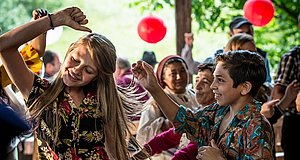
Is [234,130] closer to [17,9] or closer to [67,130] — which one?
[67,130]

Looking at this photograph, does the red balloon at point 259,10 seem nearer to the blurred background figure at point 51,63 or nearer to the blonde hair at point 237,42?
the blonde hair at point 237,42

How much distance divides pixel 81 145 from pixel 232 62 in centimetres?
69

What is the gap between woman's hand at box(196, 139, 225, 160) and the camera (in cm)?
222

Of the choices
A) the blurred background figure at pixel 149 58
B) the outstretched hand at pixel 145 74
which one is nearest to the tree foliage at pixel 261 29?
the blurred background figure at pixel 149 58

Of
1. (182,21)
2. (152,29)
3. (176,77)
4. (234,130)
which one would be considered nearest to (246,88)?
(234,130)

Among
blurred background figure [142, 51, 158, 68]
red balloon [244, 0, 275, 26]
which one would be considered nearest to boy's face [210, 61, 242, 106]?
red balloon [244, 0, 275, 26]

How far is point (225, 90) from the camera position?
2.35 meters

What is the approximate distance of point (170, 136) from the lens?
10.4 ft

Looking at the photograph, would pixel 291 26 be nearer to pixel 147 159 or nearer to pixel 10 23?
pixel 10 23

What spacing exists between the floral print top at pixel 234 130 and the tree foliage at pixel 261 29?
153 inches

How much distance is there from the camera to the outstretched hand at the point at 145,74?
2.45m

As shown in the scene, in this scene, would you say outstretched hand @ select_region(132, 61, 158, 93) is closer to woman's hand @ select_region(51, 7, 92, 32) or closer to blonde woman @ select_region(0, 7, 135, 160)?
blonde woman @ select_region(0, 7, 135, 160)

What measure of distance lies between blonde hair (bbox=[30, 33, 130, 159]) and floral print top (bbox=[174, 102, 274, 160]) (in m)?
0.24

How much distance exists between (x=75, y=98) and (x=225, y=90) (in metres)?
0.61
